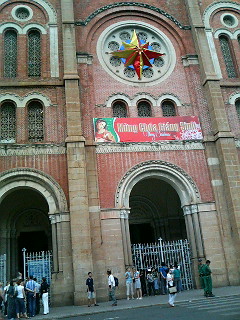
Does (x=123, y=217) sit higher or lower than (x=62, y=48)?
lower

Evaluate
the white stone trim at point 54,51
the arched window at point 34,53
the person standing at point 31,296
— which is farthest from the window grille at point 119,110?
the person standing at point 31,296

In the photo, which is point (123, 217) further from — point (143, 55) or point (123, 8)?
point (123, 8)

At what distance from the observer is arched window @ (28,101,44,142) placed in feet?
62.7

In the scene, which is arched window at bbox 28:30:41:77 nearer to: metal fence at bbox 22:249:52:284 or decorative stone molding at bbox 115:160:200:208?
decorative stone molding at bbox 115:160:200:208

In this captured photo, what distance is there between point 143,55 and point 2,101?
8.49 metres

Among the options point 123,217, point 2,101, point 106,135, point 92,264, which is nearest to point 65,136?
point 106,135

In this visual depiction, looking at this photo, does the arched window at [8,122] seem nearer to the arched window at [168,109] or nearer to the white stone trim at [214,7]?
the arched window at [168,109]

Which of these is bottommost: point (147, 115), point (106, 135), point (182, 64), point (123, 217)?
point (123, 217)

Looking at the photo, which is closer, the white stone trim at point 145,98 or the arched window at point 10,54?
the arched window at point 10,54

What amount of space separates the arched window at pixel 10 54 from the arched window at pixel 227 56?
12.7 meters

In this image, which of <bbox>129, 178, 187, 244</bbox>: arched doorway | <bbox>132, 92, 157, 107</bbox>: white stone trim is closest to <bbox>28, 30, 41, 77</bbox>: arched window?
<bbox>132, 92, 157, 107</bbox>: white stone trim

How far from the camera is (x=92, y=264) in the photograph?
16.7 metres

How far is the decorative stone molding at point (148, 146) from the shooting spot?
1923 centimetres

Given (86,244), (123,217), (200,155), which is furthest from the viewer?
(200,155)
